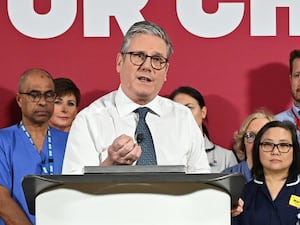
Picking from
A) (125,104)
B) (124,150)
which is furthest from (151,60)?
(124,150)

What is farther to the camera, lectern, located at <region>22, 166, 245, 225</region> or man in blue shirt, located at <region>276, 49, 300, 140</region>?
man in blue shirt, located at <region>276, 49, 300, 140</region>

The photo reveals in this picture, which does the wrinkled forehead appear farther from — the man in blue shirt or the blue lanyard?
the man in blue shirt

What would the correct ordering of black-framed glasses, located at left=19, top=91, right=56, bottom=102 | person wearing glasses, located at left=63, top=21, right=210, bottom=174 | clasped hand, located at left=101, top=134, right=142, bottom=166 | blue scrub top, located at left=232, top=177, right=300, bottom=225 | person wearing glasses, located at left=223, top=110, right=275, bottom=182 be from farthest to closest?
1. person wearing glasses, located at left=223, top=110, right=275, bottom=182
2. black-framed glasses, located at left=19, top=91, right=56, bottom=102
3. blue scrub top, located at left=232, top=177, right=300, bottom=225
4. person wearing glasses, located at left=63, top=21, right=210, bottom=174
5. clasped hand, located at left=101, top=134, right=142, bottom=166

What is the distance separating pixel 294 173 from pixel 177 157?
1.19 m

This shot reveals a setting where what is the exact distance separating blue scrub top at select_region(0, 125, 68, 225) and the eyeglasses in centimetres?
86

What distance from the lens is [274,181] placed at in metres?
3.07

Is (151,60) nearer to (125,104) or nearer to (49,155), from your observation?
(125,104)

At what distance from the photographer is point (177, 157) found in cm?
203

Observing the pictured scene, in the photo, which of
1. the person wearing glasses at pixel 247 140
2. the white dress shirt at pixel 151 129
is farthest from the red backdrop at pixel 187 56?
the white dress shirt at pixel 151 129

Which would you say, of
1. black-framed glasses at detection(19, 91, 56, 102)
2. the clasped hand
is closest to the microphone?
the clasped hand

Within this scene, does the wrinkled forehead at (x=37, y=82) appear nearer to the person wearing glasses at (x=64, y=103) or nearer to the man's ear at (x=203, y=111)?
the person wearing glasses at (x=64, y=103)

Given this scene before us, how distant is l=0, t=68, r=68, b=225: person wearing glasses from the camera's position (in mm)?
2973

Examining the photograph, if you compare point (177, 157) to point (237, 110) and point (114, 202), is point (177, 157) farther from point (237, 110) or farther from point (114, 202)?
point (237, 110)

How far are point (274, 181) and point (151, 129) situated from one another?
113cm
